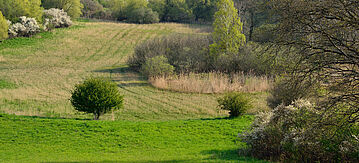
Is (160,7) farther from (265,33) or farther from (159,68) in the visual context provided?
(265,33)

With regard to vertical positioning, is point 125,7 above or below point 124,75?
above

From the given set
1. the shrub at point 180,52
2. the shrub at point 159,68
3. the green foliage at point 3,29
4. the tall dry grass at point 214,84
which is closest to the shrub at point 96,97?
the tall dry grass at point 214,84

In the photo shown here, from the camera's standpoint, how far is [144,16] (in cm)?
7825

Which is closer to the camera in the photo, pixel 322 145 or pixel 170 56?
pixel 322 145

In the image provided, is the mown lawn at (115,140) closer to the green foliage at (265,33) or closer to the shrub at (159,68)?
the green foliage at (265,33)

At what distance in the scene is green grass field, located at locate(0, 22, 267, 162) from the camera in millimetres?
11836

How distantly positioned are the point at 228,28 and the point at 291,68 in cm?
2007

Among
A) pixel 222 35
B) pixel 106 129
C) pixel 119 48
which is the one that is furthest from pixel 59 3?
pixel 106 129

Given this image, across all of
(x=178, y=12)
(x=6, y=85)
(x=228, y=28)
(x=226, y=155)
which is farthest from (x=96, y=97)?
(x=178, y=12)

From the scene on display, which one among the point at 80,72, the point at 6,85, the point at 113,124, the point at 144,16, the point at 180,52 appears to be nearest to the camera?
the point at 113,124

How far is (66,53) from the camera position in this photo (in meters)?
49.9

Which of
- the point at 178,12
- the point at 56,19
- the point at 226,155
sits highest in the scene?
the point at 178,12

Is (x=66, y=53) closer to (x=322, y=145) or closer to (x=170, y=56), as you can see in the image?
(x=170, y=56)

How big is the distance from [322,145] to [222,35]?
2138 cm
